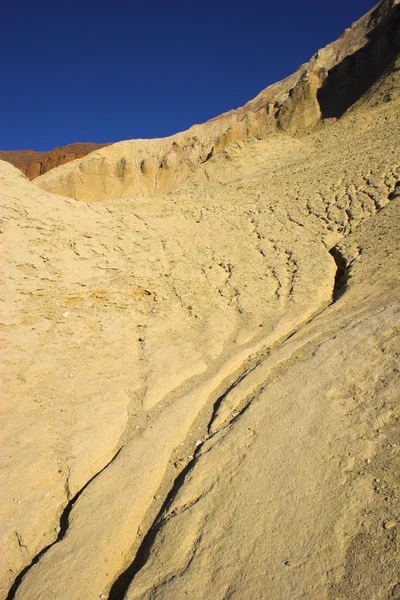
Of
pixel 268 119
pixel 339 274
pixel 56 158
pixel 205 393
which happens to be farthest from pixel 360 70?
pixel 56 158

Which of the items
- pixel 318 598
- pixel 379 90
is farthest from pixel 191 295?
pixel 379 90

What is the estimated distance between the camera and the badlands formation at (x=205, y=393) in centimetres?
240

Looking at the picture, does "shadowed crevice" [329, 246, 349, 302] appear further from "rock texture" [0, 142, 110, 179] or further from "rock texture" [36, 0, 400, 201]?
"rock texture" [0, 142, 110, 179]

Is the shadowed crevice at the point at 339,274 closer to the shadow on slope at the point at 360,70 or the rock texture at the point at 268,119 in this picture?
the rock texture at the point at 268,119

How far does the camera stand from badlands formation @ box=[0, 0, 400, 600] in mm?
2396

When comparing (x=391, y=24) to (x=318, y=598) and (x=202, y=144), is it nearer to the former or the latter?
(x=202, y=144)

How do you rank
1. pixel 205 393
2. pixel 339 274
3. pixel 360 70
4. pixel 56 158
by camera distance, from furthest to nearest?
pixel 56 158 → pixel 360 70 → pixel 339 274 → pixel 205 393

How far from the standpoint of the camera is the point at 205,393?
4273mm

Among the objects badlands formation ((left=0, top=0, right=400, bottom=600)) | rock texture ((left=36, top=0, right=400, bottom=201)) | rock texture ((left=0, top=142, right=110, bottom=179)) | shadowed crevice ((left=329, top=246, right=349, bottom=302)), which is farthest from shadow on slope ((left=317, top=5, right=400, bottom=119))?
rock texture ((left=0, top=142, right=110, bottom=179))

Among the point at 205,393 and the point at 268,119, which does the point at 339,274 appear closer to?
the point at 205,393

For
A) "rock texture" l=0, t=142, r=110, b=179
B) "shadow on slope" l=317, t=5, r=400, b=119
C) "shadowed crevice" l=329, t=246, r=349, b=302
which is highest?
"rock texture" l=0, t=142, r=110, b=179

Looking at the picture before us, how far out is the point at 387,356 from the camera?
365 cm

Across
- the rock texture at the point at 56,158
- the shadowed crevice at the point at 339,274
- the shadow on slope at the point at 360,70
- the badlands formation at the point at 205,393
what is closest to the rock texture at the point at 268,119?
the shadow on slope at the point at 360,70

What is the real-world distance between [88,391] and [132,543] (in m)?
1.94
